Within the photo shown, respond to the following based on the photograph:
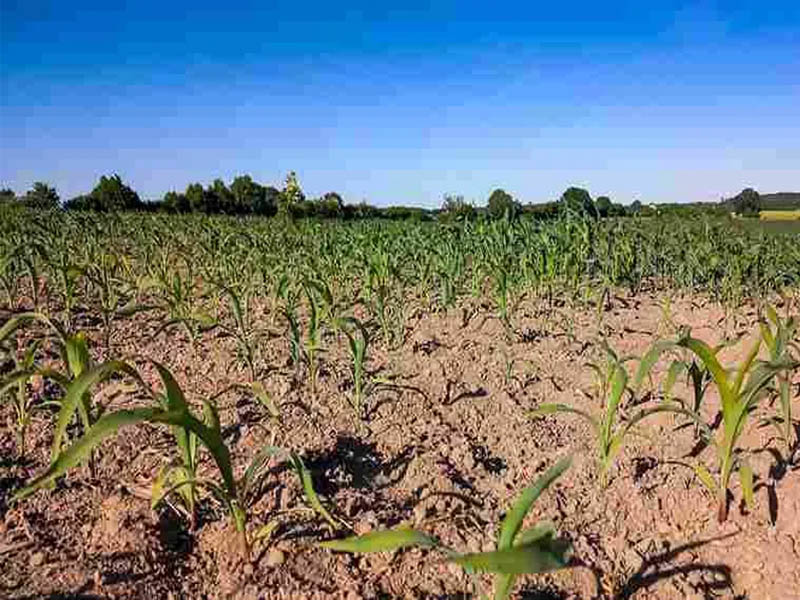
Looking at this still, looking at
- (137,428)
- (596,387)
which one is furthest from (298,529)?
(596,387)

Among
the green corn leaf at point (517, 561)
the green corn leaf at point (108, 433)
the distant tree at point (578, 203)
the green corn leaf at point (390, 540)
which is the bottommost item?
the green corn leaf at point (390, 540)

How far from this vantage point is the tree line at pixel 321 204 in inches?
245

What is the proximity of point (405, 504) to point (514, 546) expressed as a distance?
106 cm

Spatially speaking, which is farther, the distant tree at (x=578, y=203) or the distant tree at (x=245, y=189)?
the distant tree at (x=245, y=189)

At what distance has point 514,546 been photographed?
96 centimetres

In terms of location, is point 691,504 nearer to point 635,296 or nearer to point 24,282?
point 635,296

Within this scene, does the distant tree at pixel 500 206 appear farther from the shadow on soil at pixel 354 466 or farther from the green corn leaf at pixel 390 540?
the green corn leaf at pixel 390 540

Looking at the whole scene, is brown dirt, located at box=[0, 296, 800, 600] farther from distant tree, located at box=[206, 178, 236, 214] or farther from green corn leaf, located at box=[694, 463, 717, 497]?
distant tree, located at box=[206, 178, 236, 214]

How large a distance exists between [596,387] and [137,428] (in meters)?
2.09

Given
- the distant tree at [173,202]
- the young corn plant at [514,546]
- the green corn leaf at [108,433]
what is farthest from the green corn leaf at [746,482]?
the distant tree at [173,202]

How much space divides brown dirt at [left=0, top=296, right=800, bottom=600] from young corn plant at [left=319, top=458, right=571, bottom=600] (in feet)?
0.83

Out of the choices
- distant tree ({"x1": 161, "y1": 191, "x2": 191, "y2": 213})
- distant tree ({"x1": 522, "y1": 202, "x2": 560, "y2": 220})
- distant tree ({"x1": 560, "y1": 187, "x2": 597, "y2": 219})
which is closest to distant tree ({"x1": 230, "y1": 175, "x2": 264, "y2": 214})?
distant tree ({"x1": 161, "y1": 191, "x2": 191, "y2": 213})

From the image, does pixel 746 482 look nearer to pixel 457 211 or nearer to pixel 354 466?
pixel 354 466

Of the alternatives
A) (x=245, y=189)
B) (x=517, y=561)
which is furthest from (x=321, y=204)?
(x=245, y=189)
